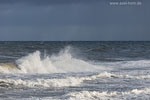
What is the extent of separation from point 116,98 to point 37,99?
8.57ft

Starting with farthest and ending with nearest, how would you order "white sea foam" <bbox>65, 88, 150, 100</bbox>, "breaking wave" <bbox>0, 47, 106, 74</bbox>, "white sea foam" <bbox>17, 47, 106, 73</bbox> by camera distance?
"white sea foam" <bbox>17, 47, 106, 73</bbox>, "breaking wave" <bbox>0, 47, 106, 74</bbox>, "white sea foam" <bbox>65, 88, 150, 100</bbox>

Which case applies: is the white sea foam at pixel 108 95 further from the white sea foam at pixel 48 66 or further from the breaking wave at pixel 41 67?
the white sea foam at pixel 48 66

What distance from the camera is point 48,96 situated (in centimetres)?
1420

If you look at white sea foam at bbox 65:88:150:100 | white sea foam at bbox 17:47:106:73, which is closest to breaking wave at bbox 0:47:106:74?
white sea foam at bbox 17:47:106:73

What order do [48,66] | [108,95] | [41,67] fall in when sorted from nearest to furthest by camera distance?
[108,95]
[41,67]
[48,66]

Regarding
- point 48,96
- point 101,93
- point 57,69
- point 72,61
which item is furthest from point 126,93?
point 72,61

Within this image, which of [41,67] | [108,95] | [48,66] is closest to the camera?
[108,95]

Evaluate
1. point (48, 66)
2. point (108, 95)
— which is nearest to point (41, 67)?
point (48, 66)

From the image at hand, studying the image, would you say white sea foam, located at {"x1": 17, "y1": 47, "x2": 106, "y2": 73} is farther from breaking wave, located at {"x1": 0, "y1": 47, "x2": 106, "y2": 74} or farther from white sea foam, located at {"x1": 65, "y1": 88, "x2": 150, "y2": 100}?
white sea foam, located at {"x1": 65, "y1": 88, "x2": 150, "y2": 100}

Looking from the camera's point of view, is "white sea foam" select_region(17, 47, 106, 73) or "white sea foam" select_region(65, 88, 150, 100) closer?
"white sea foam" select_region(65, 88, 150, 100)

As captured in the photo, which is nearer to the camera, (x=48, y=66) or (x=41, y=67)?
(x=41, y=67)

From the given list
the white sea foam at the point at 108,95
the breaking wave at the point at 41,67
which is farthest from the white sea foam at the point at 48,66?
the white sea foam at the point at 108,95

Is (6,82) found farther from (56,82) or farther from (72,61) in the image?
(72,61)

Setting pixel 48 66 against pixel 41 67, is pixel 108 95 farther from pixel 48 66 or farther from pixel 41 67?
pixel 48 66
